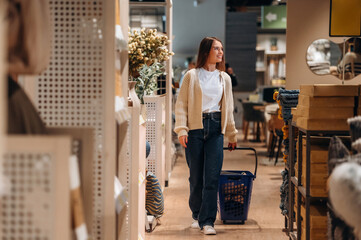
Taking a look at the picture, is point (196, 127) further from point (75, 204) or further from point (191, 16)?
point (191, 16)

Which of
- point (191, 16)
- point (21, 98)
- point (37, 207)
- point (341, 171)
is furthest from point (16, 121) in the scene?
point (191, 16)

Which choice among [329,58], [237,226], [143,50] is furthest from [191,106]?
[329,58]

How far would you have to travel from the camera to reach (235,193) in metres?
5.28

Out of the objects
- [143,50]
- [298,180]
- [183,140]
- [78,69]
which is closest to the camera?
[78,69]

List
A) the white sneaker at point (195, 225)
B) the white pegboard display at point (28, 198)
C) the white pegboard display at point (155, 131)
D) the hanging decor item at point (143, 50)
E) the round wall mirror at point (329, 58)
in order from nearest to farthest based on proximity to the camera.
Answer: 1. the white pegboard display at point (28, 198)
2. the hanging decor item at point (143, 50)
3. the white sneaker at point (195, 225)
4. the round wall mirror at point (329, 58)
5. the white pegboard display at point (155, 131)

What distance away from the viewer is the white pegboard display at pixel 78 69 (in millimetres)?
2504

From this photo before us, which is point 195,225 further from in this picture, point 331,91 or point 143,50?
point 331,91

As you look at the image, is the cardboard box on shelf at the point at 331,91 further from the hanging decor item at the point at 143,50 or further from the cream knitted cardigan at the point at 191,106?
the hanging decor item at the point at 143,50

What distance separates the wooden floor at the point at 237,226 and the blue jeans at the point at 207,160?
236mm

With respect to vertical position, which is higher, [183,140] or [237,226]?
[183,140]

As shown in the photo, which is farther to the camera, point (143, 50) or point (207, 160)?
point (143, 50)

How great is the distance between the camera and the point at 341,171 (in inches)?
92.0

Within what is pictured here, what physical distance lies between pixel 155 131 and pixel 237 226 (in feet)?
5.29

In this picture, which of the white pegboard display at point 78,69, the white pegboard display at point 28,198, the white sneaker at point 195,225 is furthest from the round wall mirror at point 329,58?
the white pegboard display at point 28,198
